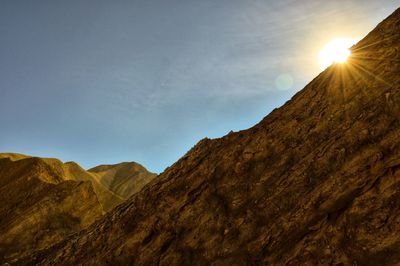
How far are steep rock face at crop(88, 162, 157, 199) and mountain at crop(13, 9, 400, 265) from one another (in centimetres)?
9948

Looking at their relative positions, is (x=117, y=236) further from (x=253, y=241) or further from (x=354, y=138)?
(x=354, y=138)

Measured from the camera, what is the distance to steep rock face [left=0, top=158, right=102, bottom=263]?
1420 inches

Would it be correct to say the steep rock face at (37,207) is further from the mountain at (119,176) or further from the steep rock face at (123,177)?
the steep rock face at (123,177)

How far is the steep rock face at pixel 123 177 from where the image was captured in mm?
121562

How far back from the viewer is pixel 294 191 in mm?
14852

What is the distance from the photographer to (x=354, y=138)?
14062 millimetres

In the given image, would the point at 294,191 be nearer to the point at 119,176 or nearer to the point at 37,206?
the point at 37,206

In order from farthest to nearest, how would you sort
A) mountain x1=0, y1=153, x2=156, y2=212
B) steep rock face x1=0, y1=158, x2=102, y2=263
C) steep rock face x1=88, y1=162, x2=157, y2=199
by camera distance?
steep rock face x1=88, y1=162, x2=157, y2=199 < mountain x1=0, y1=153, x2=156, y2=212 < steep rock face x1=0, y1=158, x2=102, y2=263

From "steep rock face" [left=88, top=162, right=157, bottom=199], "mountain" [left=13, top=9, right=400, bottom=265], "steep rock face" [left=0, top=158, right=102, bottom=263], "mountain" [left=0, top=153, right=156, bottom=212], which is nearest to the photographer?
"mountain" [left=13, top=9, right=400, bottom=265]

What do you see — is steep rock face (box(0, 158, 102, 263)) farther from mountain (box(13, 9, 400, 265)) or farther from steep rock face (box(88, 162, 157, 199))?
steep rock face (box(88, 162, 157, 199))

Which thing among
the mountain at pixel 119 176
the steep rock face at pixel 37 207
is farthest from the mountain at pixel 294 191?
the mountain at pixel 119 176

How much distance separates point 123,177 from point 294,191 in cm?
12547

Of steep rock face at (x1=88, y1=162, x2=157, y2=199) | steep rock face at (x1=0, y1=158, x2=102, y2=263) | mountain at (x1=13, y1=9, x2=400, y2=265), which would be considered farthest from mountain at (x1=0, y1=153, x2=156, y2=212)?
mountain at (x1=13, y1=9, x2=400, y2=265)

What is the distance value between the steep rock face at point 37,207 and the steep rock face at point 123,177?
236ft
